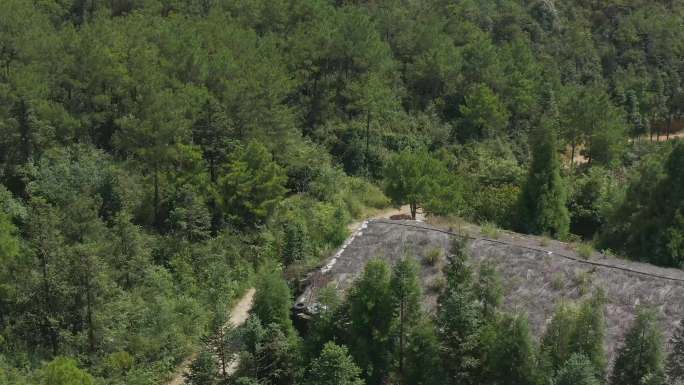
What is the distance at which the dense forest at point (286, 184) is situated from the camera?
72.5 ft

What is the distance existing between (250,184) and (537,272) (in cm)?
1520

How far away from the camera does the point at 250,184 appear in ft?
115

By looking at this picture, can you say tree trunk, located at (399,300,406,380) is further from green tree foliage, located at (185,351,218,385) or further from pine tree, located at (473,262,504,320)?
green tree foliage, located at (185,351,218,385)

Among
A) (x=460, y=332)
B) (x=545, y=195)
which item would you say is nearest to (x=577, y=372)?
(x=460, y=332)

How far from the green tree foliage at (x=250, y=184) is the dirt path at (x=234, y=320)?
4435mm

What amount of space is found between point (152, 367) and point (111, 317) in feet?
7.95

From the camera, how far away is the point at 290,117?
137 ft

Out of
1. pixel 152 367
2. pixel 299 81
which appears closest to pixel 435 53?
pixel 299 81

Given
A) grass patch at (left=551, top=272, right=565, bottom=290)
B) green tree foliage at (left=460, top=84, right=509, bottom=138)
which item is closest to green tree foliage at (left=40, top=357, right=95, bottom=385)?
grass patch at (left=551, top=272, right=565, bottom=290)

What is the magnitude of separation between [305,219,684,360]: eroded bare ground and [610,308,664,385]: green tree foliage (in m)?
2.16

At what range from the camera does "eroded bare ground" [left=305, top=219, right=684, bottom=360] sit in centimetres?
2322

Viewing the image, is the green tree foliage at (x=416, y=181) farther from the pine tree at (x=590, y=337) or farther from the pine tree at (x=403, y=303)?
the pine tree at (x=590, y=337)

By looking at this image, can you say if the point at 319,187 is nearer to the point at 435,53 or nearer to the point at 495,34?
the point at 435,53

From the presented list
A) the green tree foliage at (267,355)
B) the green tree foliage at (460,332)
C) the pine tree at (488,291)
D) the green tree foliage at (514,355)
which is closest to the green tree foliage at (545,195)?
the pine tree at (488,291)
